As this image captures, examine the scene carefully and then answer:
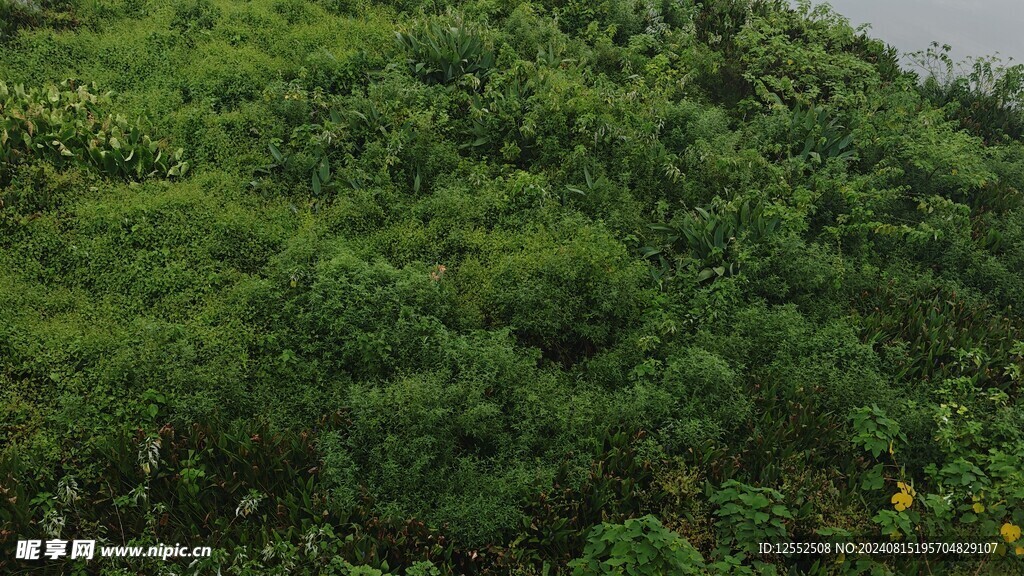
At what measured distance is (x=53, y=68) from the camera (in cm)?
824

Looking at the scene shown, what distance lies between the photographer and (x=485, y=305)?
5.82 metres

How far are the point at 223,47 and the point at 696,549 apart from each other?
8.12m

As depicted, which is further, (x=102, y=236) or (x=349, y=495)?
(x=102, y=236)

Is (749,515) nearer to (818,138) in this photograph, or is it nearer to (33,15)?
(818,138)

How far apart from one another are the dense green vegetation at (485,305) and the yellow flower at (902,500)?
0.29 feet

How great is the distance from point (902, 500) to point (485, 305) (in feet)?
10.6

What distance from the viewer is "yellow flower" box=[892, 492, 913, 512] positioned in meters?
4.28

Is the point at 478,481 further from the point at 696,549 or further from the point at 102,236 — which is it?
the point at 102,236

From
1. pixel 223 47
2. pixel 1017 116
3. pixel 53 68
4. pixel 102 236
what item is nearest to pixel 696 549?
pixel 102 236

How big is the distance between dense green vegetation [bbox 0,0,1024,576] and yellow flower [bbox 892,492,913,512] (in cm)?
9

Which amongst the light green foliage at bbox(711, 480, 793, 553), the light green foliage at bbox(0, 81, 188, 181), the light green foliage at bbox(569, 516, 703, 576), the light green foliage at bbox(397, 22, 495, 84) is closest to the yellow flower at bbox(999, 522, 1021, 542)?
the light green foliage at bbox(711, 480, 793, 553)

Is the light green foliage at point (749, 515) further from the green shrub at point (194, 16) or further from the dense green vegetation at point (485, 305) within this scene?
the green shrub at point (194, 16)

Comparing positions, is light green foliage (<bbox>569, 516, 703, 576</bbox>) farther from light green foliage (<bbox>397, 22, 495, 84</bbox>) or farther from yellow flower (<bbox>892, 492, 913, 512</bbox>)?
light green foliage (<bbox>397, 22, 495, 84</bbox>)

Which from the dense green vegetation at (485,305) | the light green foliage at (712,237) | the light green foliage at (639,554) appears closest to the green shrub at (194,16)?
the dense green vegetation at (485,305)
